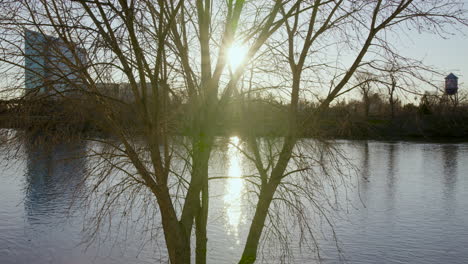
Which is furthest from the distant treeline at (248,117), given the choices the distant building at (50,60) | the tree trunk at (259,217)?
the tree trunk at (259,217)

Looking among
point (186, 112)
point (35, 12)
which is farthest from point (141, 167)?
point (35, 12)

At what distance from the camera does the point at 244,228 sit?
10820 mm

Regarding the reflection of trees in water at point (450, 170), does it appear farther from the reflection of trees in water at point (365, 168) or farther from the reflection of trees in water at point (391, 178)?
the reflection of trees in water at point (365, 168)

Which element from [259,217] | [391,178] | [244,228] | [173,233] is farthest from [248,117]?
[391,178]

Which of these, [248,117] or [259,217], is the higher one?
[248,117]

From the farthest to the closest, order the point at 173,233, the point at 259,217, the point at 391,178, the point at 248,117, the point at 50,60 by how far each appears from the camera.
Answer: the point at 391,178 → the point at 248,117 → the point at 259,217 → the point at 173,233 → the point at 50,60

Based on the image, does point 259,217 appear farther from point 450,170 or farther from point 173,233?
point 450,170

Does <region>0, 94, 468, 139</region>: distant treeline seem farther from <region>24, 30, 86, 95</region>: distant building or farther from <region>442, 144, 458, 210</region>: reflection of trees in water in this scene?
<region>442, 144, 458, 210</region>: reflection of trees in water

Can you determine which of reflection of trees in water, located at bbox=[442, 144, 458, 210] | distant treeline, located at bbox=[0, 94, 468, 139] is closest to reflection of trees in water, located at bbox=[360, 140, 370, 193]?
reflection of trees in water, located at bbox=[442, 144, 458, 210]

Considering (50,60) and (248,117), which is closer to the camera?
(50,60)

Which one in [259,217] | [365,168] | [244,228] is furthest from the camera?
[365,168]

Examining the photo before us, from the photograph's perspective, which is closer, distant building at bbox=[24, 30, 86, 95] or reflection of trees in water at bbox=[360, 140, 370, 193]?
distant building at bbox=[24, 30, 86, 95]

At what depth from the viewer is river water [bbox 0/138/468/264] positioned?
9336mm

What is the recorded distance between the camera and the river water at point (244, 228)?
934 centimetres
